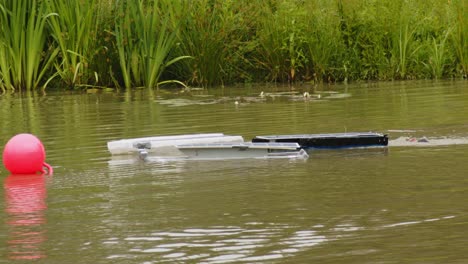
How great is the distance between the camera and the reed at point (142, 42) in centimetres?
2220

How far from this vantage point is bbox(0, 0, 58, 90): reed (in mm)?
Answer: 22188

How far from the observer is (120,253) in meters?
6.34

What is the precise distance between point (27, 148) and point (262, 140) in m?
2.23

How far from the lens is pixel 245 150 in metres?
10.5

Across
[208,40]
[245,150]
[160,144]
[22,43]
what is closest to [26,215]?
[245,150]

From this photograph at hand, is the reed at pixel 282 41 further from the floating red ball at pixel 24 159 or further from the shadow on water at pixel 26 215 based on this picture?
the shadow on water at pixel 26 215

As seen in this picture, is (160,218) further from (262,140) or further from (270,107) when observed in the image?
(270,107)

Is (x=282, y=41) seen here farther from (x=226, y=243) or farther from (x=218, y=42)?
(x=226, y=243)

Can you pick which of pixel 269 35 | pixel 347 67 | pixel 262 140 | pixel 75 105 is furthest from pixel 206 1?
pixel 262 140

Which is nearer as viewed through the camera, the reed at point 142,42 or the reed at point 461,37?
the reed at point 142,42

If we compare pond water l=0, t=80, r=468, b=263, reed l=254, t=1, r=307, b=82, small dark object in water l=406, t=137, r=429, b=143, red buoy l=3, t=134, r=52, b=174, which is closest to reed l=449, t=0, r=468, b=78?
reed l=254, t=1, r=307, b=82

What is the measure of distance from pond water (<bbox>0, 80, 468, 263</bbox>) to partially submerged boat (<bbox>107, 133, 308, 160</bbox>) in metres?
0.18

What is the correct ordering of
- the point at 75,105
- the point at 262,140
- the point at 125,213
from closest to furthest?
the point at 125,213 → the point at 262,140 → the point at 75,105

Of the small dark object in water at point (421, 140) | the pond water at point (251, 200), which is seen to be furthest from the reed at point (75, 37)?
the small dark object in water at point (421, 140)
